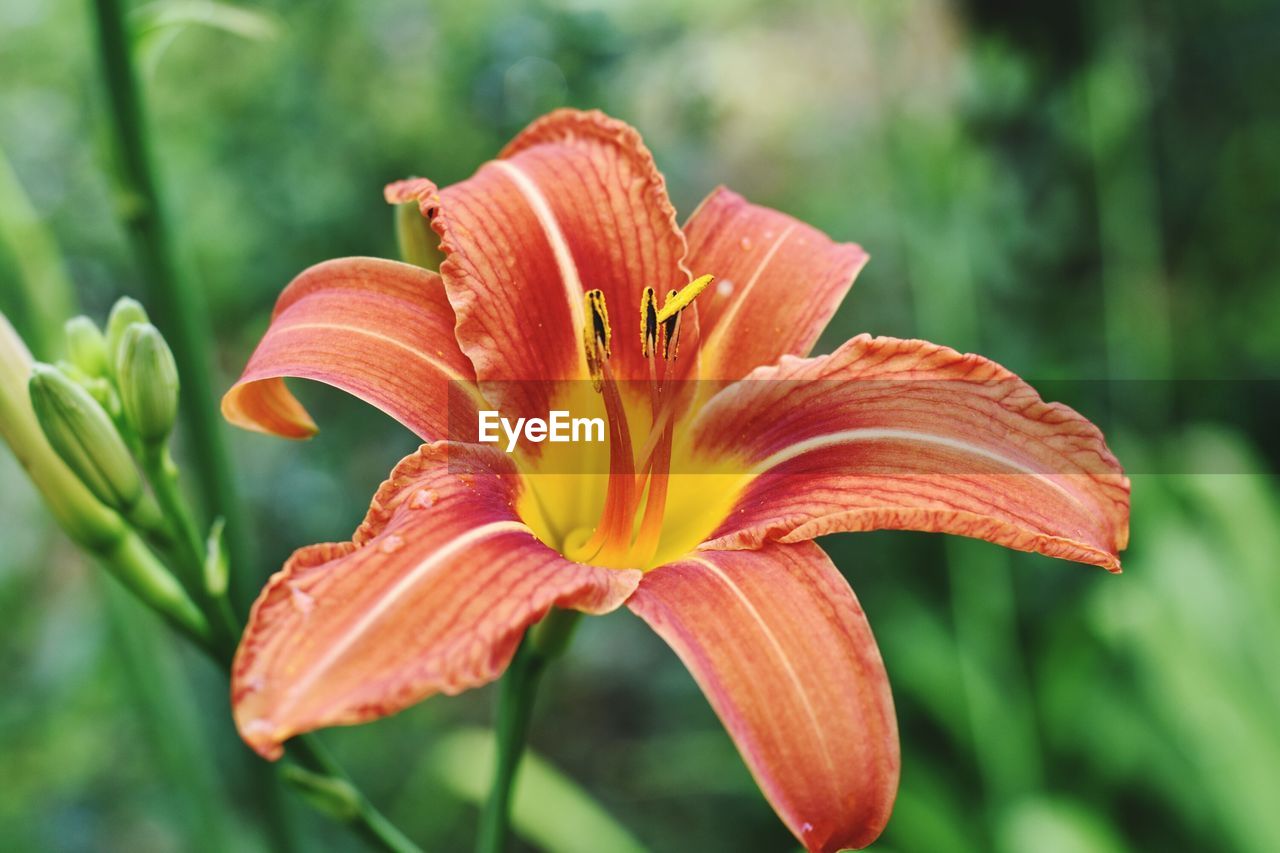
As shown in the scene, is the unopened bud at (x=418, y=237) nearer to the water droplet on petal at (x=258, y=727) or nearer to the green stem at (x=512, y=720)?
the green stem at (x=512, y=720)

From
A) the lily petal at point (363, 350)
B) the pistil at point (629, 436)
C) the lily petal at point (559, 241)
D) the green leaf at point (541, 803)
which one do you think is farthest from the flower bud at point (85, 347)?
the green leaf at point (541, 803)

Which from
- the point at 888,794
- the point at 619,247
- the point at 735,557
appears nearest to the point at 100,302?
the point at 619,247

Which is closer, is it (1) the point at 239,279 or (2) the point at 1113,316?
(1) the point at 239,279

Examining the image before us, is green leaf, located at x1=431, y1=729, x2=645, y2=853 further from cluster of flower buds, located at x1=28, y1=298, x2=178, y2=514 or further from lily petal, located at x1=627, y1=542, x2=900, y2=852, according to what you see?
→ lily petal, located at x1=627, y1=542, x2=900, y2=852

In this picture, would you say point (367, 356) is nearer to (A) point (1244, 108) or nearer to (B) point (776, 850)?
(B) point (776, 850)

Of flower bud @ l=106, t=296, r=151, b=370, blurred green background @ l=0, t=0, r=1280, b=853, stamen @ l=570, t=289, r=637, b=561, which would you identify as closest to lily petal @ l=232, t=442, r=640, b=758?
stamen @ l=570, t=289, r=637, b=561

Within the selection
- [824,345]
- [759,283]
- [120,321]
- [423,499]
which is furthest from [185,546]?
[824,345]

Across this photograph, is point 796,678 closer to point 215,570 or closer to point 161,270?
point 215,570
